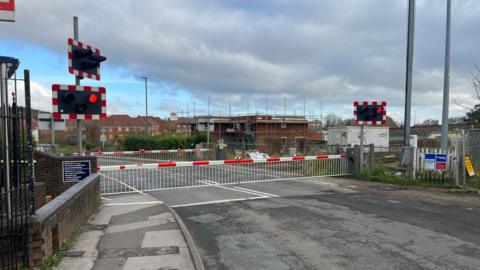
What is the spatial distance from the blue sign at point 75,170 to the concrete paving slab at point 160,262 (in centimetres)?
471

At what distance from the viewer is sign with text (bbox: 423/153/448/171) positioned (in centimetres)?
1320

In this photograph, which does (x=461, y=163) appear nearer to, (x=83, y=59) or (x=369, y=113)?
(x=369, y=113)

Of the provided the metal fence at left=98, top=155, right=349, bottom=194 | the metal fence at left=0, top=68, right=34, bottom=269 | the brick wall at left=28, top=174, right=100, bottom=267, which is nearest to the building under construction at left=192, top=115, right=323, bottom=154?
the metal fence at left=98, top=155, right=349, bottom=194

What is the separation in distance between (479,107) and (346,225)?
17197 mm

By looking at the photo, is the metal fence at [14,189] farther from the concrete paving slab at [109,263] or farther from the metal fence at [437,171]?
the metal fence at [437,171]

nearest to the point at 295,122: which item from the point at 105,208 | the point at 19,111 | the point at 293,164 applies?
the point at 293,164

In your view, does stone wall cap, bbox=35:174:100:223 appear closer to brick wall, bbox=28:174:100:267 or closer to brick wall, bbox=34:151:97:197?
brick wall, bbox=28:174:100:267

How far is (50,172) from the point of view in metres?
9.46

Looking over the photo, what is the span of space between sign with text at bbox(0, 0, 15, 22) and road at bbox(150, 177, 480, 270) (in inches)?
162

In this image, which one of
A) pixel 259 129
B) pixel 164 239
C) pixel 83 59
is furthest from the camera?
pixel 259 129

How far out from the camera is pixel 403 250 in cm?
607

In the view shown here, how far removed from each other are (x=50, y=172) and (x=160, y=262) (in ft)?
17.7

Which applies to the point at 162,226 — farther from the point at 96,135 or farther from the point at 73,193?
the point at 96,135

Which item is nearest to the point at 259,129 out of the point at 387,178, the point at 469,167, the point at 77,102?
the point at 387,178
